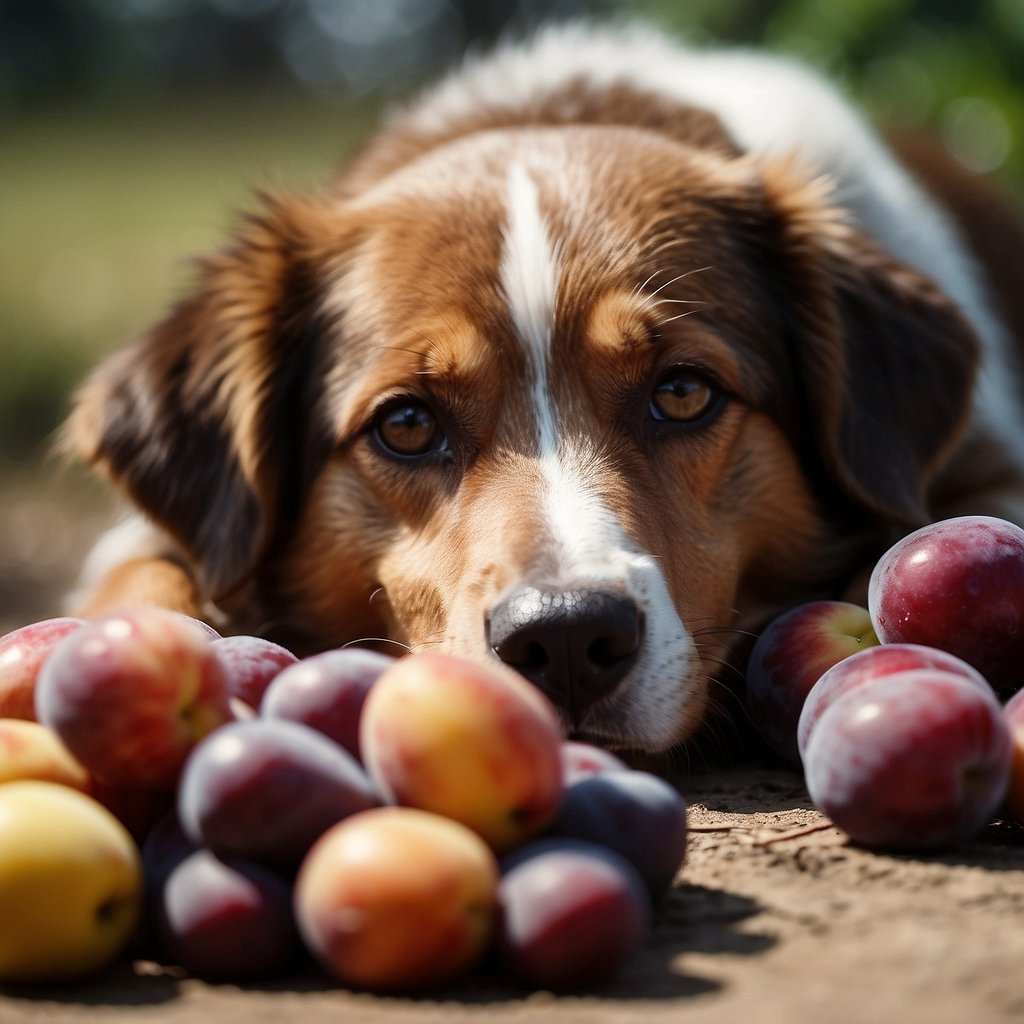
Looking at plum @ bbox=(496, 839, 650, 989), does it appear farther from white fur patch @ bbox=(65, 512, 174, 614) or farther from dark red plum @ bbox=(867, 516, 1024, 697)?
white fur patch @ bbox=(65, 512, 174, 614)

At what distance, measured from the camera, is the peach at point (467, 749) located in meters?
1.93

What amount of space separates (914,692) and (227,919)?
1.07 metres

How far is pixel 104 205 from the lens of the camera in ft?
54.0

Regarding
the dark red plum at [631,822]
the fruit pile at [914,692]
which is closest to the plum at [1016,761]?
the fruit pile at [914,692]

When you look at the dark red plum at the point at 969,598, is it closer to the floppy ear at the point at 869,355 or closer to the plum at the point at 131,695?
the floppy ear at the point at 869,355

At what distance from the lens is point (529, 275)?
3.40m

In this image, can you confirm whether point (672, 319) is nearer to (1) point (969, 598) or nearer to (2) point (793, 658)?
(2) point (793, 658)

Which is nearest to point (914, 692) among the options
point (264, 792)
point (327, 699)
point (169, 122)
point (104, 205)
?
point (327, 699)

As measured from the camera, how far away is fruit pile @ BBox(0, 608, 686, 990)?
5.90 feet

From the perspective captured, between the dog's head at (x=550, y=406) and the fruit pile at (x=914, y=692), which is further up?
the dog's head at (x=550, y=406)

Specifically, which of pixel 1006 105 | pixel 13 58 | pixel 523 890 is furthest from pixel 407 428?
pixel 13 58

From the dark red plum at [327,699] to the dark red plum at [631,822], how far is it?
1.11 feet

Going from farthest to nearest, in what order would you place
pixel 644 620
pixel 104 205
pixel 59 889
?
pixel 104 205
pixel 644 620
pixel 59 889

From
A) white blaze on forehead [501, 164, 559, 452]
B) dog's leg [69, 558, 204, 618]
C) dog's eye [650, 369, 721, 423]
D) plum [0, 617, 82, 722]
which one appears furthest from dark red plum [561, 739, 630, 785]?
dog's leg [69, 558, 204, 618]
